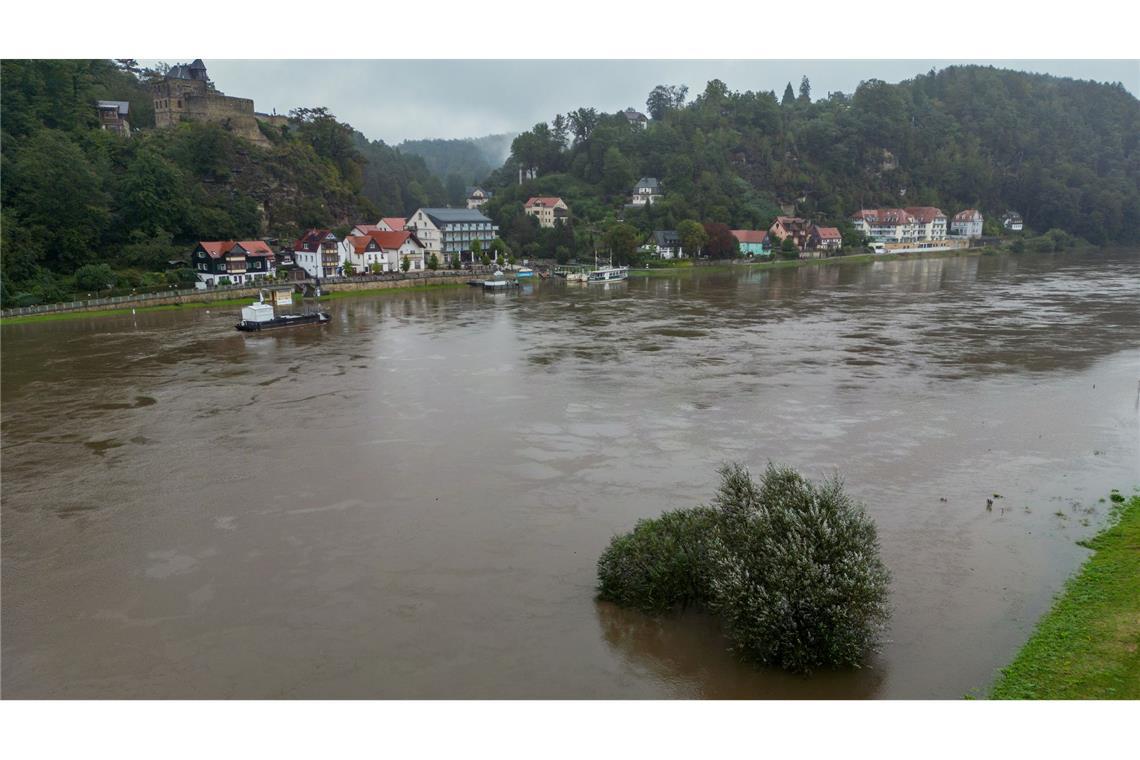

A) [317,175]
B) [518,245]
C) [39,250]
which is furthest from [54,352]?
[518,245]

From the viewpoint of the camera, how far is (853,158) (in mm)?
86188

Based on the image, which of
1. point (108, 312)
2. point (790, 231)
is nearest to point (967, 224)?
point (790, 231)

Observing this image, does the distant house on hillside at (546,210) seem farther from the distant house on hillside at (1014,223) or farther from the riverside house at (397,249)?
the distant house on hillside at (1014,223)

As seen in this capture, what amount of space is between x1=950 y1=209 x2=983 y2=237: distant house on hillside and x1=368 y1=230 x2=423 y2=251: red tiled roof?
59.6 meters

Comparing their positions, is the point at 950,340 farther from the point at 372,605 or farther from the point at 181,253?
the point at 181,253

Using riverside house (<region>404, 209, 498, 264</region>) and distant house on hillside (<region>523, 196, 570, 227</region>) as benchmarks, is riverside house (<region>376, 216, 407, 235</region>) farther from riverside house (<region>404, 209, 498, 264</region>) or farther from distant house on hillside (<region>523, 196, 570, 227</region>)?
distant house on hillside (<region>523, 196, 570, 227</region>)

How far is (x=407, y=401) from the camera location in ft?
62.0

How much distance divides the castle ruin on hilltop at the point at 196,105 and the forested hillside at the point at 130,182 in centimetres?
218

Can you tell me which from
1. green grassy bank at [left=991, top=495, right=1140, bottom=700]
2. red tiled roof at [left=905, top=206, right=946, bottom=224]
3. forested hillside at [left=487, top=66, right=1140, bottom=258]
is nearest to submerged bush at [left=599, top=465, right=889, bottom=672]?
green grassy bank at [left=991, top=495, right=1140, bottom=700]

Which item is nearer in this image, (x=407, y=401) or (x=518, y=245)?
(x=407, y=401)

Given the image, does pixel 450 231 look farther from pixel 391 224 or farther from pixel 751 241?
pixel 751 241

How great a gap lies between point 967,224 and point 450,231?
5607 centimetres

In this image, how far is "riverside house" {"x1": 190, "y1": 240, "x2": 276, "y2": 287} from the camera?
39938mm

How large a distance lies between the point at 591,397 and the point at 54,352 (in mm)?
18959
